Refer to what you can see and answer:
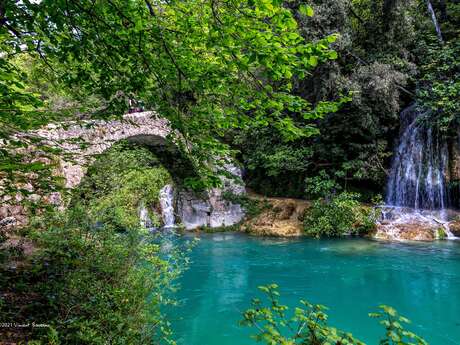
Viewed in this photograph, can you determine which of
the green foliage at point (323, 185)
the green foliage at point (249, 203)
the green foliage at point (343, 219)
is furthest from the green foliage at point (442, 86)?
the green foliage at point (249, 203)

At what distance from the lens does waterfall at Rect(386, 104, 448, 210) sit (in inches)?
440

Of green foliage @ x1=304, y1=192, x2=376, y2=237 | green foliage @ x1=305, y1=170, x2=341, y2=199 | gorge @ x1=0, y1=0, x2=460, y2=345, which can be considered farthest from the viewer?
green foliage @ x1=305, y1=170, x2=341, y2=199

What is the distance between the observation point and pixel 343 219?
1125 centimetres

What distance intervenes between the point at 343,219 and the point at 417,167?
3300 mm

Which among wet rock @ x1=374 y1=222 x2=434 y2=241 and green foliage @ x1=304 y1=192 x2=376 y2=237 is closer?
wet rock @ x1=374 y1=222 x2=434 y2=241

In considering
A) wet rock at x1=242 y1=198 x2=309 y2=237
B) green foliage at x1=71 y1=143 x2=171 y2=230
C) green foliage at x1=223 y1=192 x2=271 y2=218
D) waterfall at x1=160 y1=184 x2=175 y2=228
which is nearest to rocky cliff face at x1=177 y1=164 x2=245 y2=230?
green foliage at x1=223 y1=192 x2=271 y2=218

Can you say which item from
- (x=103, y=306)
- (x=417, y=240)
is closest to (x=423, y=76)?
(x=417, y=240)

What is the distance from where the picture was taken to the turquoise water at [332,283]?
4.75 metres

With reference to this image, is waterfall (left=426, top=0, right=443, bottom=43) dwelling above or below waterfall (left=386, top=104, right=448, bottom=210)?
above

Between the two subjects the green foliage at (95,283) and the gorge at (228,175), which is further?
the green foliage at (95,283)

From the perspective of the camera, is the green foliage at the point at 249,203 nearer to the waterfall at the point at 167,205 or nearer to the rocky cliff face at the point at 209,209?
the rocky cliff face at the point at 209,209

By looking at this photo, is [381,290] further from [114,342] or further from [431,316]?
[114,342]

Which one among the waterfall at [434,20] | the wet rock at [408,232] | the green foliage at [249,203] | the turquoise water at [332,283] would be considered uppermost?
the waterfall at [434,20]

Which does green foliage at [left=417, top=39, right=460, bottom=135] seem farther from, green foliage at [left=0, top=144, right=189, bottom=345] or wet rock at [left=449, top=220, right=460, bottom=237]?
green foliage at [left=0, top=144, right=189, bottom=345]
